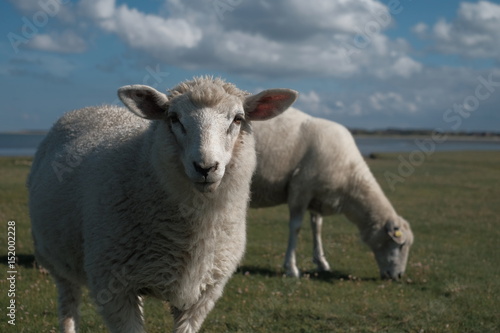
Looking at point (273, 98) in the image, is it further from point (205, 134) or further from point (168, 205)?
point (168, 205)

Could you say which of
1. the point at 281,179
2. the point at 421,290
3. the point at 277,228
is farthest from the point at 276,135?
the point at 277,228

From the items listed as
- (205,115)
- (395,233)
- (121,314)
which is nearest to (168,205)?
(205,115)

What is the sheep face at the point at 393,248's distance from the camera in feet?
33.7

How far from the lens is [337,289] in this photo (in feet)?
29.8

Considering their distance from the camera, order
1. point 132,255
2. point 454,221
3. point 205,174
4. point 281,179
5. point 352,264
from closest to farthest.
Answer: point 205,174 → point 132,255 → point 281,179 → point 352,264 → point 454,221

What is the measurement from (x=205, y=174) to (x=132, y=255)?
1046 millimetres

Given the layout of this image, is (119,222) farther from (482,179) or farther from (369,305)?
(482,179)

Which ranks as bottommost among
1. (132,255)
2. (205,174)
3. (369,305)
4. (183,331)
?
(369,305)

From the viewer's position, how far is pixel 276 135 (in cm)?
1095

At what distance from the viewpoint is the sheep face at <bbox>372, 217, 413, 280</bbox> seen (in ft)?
33.7

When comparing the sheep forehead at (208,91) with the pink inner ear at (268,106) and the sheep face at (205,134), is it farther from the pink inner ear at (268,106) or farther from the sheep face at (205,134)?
the pink inner ear at (268,106)

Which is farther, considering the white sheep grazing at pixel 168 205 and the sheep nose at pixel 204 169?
the white sheep grazing at pixel 168 205

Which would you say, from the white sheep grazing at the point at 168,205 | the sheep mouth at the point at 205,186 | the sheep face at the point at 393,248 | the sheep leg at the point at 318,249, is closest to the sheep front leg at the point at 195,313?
the white sheep grazing at the point at 168,205

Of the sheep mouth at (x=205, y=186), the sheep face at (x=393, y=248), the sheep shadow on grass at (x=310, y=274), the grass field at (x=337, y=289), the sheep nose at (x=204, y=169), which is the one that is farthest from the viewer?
the sheep face at (x=393, y=248)
